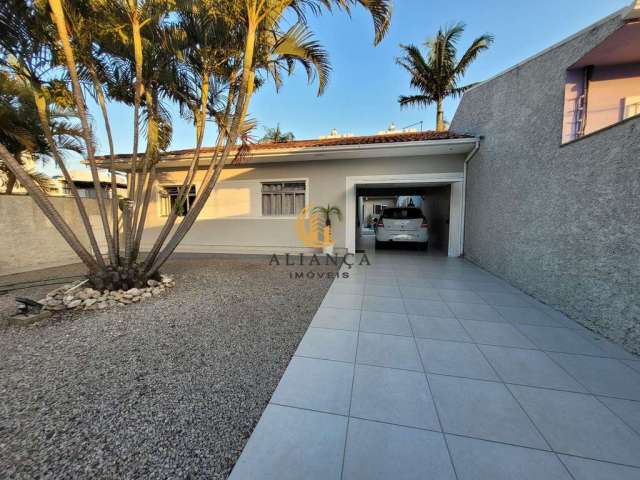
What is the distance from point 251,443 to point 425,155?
767 cm

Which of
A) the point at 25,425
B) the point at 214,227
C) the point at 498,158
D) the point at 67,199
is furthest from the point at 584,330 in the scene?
the point at 67,199

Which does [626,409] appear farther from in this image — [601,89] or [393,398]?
[601,89]

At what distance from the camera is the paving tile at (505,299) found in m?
3.80

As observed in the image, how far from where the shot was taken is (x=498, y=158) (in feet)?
17.3

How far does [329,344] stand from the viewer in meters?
2.69

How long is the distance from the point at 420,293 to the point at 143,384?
402cm

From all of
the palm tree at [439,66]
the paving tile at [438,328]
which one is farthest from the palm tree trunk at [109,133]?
the palm tree at [439,66]

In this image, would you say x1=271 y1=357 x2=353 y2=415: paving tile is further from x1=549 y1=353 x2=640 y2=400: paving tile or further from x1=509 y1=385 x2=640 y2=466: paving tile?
x1=549 y1=353 x2=640 y2=400: paving tile

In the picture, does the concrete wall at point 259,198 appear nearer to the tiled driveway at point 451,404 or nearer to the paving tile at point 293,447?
the tiled driveway at point 451,404

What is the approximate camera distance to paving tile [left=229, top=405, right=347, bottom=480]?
1359mm

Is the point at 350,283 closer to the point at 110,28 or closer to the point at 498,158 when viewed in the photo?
the point at 498,158

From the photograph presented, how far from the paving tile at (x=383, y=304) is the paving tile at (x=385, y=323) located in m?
0.14

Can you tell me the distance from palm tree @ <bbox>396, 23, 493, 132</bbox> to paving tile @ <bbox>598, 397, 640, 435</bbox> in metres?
13.5

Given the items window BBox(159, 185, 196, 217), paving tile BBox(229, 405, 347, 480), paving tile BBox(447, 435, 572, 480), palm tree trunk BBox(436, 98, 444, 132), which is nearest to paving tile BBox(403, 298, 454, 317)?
paving tile BBox(447, 435, 572, 480)
